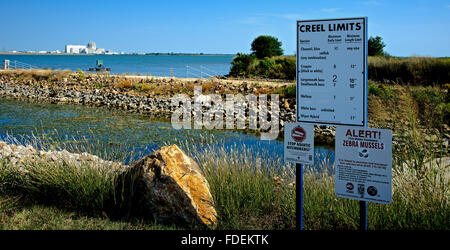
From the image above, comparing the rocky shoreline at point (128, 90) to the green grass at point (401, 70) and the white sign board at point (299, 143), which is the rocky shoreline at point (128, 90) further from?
the white sign board at point (299, 143)

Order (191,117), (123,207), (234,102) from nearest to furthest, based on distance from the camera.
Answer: (123,207) → (191,117) → (234,102)

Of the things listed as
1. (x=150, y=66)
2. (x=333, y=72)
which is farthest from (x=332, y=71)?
(x=150, y=66)

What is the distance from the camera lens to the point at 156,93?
2294 centimetres

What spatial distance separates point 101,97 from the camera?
23.7 metres

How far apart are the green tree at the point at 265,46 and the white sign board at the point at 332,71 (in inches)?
1134

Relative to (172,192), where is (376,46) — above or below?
above

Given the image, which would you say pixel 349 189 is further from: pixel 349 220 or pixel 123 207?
pixel 123 207

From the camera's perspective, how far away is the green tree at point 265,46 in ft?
105

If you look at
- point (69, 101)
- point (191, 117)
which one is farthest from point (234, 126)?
point (69, 101)

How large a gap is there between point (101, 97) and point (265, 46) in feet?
46.7

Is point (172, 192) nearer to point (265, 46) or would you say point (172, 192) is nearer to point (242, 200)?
point (242, 200)

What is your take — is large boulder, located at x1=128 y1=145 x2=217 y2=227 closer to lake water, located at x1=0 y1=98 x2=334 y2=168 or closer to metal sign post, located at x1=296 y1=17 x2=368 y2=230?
metal sign post, located at x1=296 y1=17 x2=368 y2=230

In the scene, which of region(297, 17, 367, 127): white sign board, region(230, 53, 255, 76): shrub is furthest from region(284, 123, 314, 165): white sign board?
region(230, 53, 255, 76): shrub
